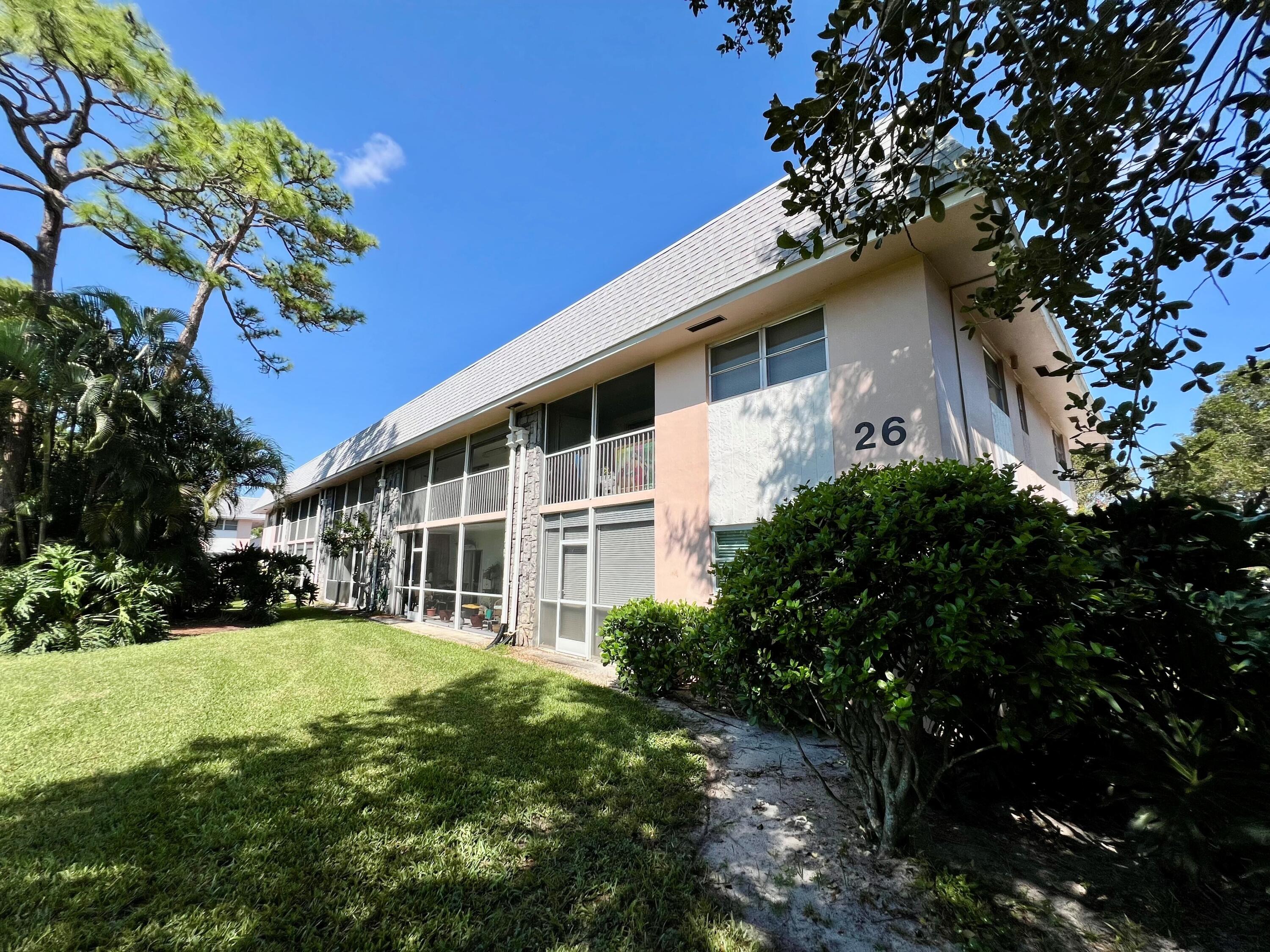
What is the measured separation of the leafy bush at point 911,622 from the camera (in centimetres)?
239

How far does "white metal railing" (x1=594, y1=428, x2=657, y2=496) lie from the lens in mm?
8742

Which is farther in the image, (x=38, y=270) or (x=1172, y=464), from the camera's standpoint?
(x=38, y=270)

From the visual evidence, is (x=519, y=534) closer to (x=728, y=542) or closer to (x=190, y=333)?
(x=728, y=542)

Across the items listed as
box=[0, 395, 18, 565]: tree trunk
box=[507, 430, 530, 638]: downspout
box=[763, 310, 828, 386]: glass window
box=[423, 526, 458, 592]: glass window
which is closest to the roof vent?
box=[763, 310, 828, 386]: glass window

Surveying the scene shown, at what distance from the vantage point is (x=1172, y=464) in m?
3.19

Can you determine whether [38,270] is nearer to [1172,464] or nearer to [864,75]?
[864,75]

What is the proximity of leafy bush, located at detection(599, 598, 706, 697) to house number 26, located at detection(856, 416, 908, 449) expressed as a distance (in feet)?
9.46

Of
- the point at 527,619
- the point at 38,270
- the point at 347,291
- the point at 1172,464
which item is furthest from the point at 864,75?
the point at 347,291

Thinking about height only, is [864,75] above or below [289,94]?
below

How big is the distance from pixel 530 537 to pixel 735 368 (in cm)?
586

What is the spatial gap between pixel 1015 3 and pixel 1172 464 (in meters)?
2.92

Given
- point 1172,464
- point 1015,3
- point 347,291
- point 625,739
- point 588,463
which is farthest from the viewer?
point 347,291

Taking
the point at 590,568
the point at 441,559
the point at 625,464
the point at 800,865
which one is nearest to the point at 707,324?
the point at 625,464

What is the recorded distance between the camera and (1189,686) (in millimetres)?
2633
